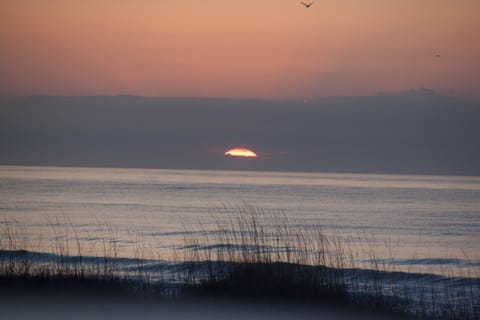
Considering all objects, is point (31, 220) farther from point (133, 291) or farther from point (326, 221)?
point (133, 291)

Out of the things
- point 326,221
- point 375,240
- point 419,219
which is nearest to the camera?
point 375,240

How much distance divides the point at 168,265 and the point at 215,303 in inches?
299

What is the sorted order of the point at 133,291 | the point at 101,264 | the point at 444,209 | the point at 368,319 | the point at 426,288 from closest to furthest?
the point at 368,319 < the point at 133,291 < the point at 426,288 < the point at 101,264 < the point at 444,209

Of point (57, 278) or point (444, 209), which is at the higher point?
point (444, 209)

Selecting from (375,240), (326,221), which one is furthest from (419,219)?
(375,240)

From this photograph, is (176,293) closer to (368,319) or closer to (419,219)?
(368,319)

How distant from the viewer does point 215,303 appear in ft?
43.2

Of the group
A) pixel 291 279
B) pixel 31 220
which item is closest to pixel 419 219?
pixel 31 220

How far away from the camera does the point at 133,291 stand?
45.0 feet

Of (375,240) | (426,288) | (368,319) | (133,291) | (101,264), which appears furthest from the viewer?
(375,240)

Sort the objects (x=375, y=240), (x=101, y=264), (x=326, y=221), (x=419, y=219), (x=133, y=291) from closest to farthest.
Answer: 1. (x=133, y=291)
2. (x=101, y=264)
3. (x=375, y=240)
4. (x=326, y=221)
5. (x=419, y=219)

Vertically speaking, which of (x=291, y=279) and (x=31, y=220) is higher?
(x=31, y=220)

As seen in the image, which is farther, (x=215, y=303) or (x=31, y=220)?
(x=31, y=220)

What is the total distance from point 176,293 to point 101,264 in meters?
8.05
